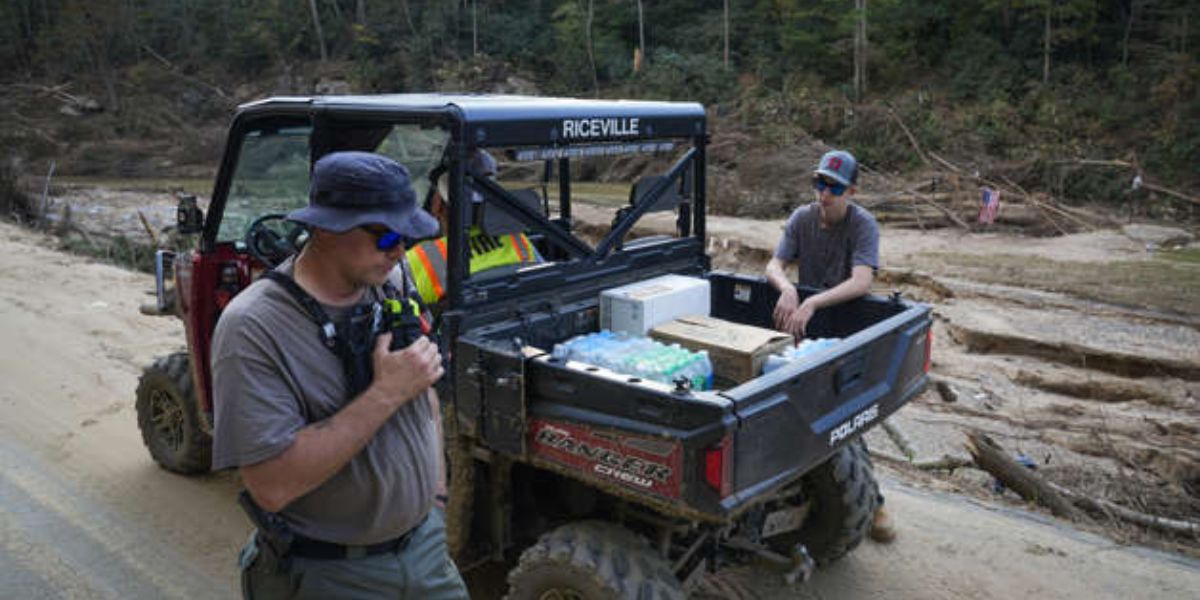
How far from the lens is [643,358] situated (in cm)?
357

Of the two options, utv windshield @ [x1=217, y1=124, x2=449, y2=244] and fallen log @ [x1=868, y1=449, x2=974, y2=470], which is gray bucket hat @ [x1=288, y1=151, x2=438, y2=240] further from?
fallen log @ [x1=868, y1=449, x2=974, y2=470]

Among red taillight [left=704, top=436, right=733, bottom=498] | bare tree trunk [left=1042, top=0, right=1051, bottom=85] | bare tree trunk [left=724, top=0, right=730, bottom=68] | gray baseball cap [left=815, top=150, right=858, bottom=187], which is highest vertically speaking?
bare tree trunk [left=724, top=0, right=730, bottom=68]

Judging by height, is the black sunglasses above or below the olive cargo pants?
above

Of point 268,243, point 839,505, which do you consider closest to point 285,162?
point 268,243

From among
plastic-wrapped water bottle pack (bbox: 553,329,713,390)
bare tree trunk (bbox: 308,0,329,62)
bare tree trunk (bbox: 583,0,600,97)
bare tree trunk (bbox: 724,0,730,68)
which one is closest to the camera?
plastic-wrapped water bottle pack (bbox: 553,329,713,390)

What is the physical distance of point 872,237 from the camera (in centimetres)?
486

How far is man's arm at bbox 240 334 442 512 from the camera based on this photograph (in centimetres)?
207

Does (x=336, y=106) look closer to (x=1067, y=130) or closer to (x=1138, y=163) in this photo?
(x=1138, y=163)

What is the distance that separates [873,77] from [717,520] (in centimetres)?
3165

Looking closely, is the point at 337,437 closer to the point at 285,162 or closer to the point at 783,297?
the point at 285,162

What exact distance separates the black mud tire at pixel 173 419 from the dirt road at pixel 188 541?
0.41ft

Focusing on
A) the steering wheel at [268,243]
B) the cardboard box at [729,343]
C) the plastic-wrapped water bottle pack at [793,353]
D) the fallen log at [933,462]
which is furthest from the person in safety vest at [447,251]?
the fallen log at [933,462]

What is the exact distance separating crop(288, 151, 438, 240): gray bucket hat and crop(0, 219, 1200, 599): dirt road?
8.22ft

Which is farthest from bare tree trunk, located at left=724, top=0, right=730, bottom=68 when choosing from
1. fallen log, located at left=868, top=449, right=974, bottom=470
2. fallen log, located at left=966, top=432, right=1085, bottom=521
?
fallen log, located at left=966, top=432, right=1085, bottom=521
